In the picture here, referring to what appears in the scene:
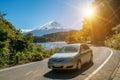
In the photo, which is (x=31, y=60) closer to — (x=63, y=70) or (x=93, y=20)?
(x=63, y=70)

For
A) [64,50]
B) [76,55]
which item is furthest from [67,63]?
[64,50]

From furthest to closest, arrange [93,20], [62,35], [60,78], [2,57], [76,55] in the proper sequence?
[62,35] < [93,20] < [2,57] < [76,55] < [60,78]

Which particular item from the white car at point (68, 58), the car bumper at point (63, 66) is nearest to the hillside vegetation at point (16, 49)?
the white car at point (68, 58)

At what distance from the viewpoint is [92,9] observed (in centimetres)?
6775

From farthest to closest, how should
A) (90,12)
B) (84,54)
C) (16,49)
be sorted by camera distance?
(90,12)
(16,49)
(84,54)

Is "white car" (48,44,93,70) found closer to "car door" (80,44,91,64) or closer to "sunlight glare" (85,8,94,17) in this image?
"car door" (80,44,91,64)

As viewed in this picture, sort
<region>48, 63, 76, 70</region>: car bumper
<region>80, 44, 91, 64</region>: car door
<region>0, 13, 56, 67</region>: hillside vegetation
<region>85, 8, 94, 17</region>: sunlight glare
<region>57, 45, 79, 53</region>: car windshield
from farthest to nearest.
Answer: <region>85, 8, 94, 17</region>: sunlight glare, <region>0, 13, 56, 67</region>: hillside vegetation, <region>80, 44, 91, 64</region>: car door, <region>57, 45, 79, 53</region>: car windshield, <region>48, 63, 76, 70</region>: car bumper

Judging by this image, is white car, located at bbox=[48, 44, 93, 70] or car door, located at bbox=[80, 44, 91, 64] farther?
car door, located at bbox=[80, 44, 91, 64]

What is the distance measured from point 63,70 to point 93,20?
5361 cm

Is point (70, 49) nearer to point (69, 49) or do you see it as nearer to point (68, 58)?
point (69, 49)

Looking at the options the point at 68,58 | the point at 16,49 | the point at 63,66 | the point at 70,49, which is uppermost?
the point at 16,49

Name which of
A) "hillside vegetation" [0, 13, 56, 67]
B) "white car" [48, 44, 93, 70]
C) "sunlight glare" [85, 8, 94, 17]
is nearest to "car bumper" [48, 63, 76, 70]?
"white car" [48, 44, 93, 70]

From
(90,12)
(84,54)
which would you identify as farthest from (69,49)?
(90,12)

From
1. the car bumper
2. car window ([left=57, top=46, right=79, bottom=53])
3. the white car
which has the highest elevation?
car window ([left=57, top=46, right=79, bottom=53])
